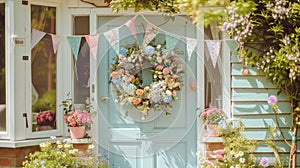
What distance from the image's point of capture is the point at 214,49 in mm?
4328

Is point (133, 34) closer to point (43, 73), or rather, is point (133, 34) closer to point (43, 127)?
point (43, 73)

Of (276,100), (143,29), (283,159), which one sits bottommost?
(283,159)

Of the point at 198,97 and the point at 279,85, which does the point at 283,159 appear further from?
the point at 198,97

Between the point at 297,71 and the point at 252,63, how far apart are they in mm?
431

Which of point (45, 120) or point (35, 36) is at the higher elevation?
point (35, 36)

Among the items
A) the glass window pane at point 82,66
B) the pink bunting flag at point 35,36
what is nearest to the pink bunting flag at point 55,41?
Result: the pink bunting flag at point 35,36

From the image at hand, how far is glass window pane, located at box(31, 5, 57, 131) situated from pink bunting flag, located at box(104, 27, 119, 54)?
22.2 inches

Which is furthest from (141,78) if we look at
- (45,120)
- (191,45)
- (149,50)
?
(45,120)

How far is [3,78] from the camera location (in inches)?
171

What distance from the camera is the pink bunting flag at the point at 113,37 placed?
14.6 ft

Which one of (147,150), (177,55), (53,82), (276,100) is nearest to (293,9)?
(276,100)

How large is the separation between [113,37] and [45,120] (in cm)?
107

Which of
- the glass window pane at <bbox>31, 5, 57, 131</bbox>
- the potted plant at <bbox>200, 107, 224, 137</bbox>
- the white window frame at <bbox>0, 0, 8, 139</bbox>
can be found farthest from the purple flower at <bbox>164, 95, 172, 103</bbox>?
the white window frame at <bbox>0, 0, 8, 139</bbox>

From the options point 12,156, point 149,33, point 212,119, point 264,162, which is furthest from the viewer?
point 149,33
